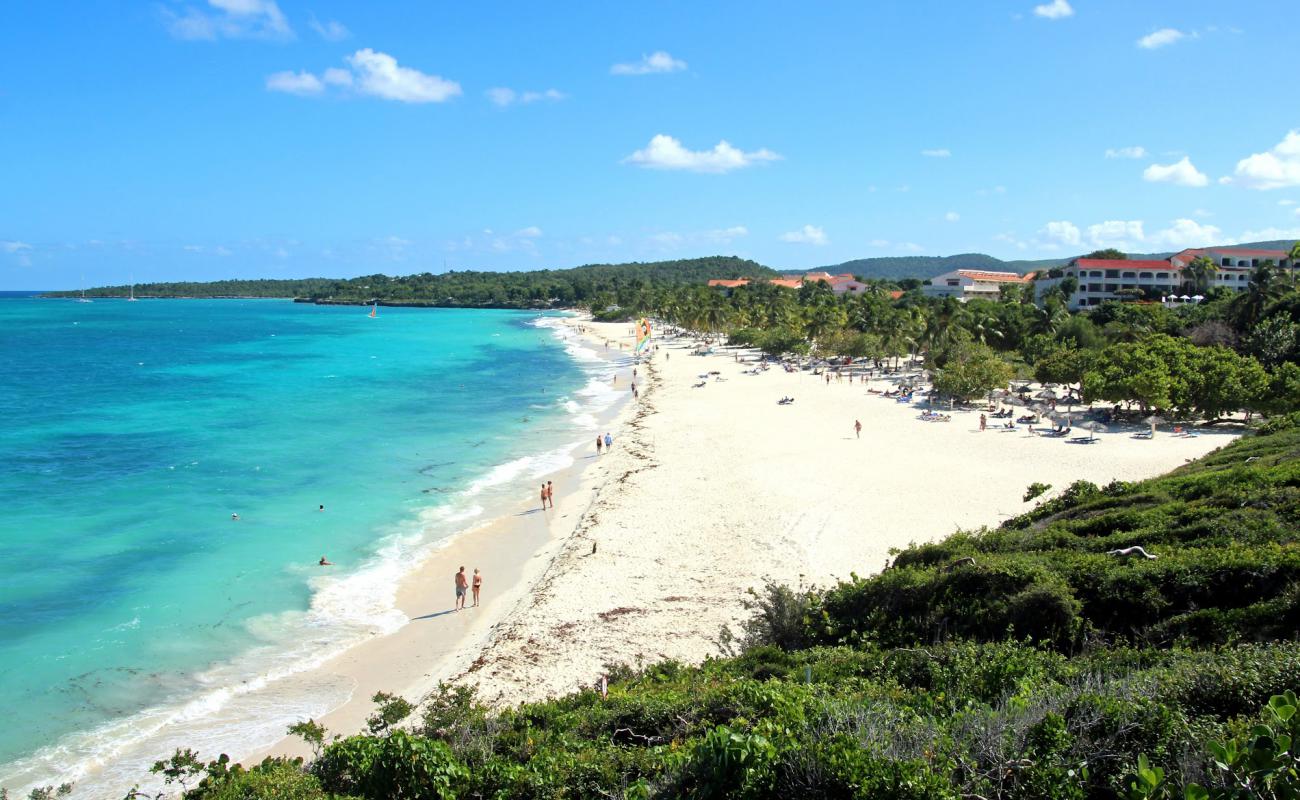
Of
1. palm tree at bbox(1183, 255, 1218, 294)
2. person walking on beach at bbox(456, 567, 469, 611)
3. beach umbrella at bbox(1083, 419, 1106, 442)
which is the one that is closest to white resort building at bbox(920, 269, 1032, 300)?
palm tree at bbox(1183, 255, 1218, 294)

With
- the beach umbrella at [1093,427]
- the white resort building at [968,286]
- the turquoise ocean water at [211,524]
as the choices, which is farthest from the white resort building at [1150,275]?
the turquoise ocean water at [211,524]

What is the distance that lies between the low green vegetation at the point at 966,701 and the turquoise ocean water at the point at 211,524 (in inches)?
109

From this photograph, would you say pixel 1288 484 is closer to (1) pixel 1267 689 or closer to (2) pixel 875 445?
(1) pixel 1267 689

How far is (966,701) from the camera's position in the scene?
6.90 metres

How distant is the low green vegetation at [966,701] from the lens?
17.4 feet

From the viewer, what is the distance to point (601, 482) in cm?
2572

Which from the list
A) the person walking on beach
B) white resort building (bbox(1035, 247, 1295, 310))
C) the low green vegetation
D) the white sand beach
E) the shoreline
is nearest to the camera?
A: the low green vegetation

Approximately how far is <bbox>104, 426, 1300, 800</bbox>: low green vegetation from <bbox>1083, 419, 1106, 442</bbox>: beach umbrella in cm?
1719

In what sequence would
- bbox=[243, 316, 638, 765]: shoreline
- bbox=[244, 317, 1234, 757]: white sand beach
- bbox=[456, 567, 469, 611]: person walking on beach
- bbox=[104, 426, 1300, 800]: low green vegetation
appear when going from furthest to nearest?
bbox=[456, 567, 469, 611]: person walking on beach, bbox=[244, 317, 1234, 757]: white sand beach, bbox=[243, 316, 638, 765]: shoreline, bbox=[104, 426, 1300, 800]: low green vegetation

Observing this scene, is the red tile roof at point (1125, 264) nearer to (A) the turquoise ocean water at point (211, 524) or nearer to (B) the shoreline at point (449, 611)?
(A) the turquoise ocean water at point (211, 524)

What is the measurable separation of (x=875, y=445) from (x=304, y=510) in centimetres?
1885

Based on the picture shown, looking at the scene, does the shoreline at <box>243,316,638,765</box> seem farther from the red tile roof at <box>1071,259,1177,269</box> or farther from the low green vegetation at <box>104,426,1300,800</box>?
the red tile roof at <box>1071,259,1177,269</box>

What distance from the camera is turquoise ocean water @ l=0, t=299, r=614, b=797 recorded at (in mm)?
12500

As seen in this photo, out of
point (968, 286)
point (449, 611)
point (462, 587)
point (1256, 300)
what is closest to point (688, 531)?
point (462, 587)
